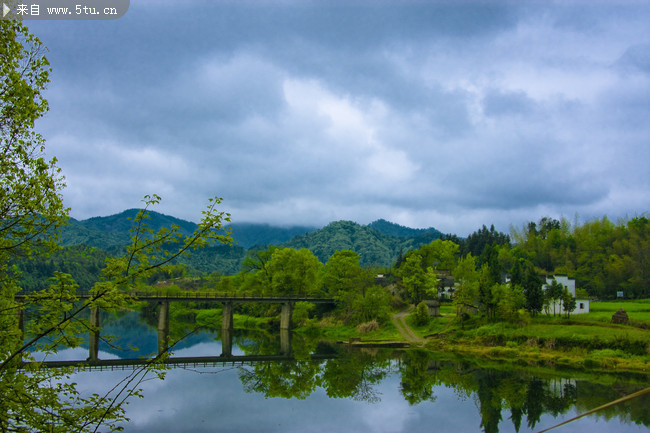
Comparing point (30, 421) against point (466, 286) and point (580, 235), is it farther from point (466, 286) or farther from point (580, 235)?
point (580, 235)

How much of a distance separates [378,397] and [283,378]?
37.4 ft

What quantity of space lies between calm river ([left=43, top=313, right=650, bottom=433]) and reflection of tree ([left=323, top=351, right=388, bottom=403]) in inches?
4.1

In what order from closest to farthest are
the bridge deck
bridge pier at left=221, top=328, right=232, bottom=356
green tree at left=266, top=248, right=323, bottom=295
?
Result: bridge pier at left=221, top=328, right=232, bottom=356
the bridge deck
green tree at left=266, top=248, right=323, bottom=295

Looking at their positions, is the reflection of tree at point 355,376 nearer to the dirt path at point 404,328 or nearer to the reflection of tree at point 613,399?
the dirt path at point 404,328

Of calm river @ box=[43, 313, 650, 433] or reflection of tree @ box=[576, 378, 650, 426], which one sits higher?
reflection of tree @ box=[576, 378, 650, 426]

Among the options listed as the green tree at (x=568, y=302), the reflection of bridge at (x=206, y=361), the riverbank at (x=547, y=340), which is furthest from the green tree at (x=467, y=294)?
the reflection of bridge at (x=206, y=361)

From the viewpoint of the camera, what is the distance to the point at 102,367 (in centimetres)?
4991

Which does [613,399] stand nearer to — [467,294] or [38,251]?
[467,294]

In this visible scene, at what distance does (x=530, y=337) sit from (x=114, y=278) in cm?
5578

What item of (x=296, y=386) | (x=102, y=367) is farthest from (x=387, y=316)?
(x=102, y=367)

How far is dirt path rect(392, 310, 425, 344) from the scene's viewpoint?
6505cm

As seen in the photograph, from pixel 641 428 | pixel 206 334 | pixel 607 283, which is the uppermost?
pixel 607 283

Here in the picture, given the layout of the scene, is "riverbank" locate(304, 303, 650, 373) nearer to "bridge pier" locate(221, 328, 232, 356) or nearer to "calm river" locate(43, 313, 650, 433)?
"calm river" locate(43, 313, 650, 433)

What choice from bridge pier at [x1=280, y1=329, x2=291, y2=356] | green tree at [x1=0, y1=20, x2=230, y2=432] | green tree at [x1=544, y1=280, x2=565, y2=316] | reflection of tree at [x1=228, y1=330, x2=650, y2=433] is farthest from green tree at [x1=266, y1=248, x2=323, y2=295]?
green tree at [x1=0, y1=20, x2=230, y2=432]
